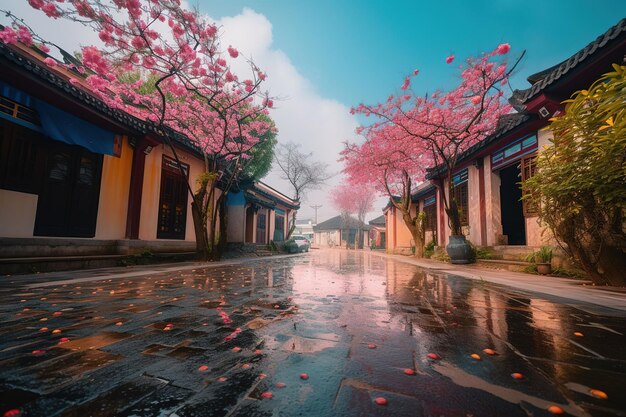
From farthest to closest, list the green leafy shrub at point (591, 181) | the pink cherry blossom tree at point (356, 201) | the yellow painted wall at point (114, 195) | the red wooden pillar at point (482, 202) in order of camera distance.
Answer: the pink cherry blossom tree at point (356, 201) → the red wooden pillar at point (482, 202) → the yellow painted wall at point (114, 195) → the green leafy shrub at point (591, 181)

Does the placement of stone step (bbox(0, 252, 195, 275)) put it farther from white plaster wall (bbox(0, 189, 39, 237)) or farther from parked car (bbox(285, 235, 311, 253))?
parked car (bbox(285, 235, 311, 253))

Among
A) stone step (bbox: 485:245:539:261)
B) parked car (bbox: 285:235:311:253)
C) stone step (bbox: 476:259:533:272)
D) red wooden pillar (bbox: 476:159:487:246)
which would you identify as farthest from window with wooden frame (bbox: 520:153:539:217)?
parked car (bbox: 285:235:311:253)

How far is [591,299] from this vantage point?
131 inches

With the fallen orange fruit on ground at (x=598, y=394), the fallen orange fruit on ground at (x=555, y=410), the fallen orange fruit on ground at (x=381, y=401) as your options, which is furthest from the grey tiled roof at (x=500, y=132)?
the fallen orange fruit on ground at (x=381, y=401)

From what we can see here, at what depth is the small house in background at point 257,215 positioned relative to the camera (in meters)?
15.5

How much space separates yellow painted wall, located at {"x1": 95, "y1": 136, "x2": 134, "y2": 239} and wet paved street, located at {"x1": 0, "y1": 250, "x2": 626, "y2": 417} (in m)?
5.25

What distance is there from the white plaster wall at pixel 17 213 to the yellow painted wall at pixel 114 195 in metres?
1.46

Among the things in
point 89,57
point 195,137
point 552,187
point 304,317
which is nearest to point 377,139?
point 195,137

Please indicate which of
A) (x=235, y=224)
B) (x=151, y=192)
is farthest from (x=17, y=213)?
(x=235, y=224)

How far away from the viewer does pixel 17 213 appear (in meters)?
5.64

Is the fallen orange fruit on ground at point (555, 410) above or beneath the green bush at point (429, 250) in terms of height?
beneath

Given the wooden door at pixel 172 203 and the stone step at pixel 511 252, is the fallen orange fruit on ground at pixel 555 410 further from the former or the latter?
the wooden door at pixel 172 203

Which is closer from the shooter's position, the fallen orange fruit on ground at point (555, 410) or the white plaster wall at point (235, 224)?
the fallen orange fruit on ground at point (555, 410)

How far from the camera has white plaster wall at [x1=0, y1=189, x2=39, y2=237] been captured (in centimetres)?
543
